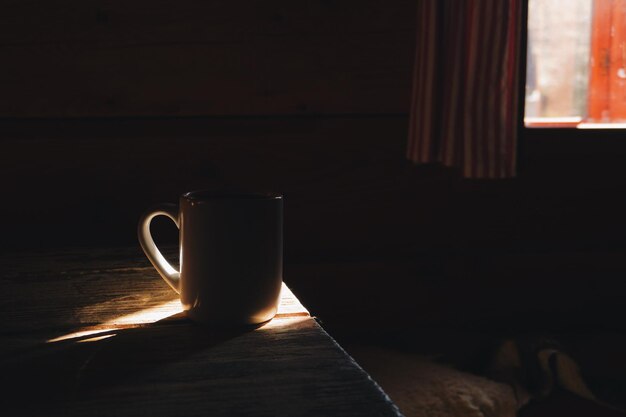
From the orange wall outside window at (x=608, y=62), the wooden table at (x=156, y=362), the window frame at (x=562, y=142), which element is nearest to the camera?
the wooden table at (x=156, y=362)

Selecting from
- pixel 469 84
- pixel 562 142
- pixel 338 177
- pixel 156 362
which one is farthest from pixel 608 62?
pixel 156 362

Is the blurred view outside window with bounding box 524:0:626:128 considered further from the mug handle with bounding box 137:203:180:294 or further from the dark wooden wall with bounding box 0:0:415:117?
the mug handle with bounding box 137:203:180:294

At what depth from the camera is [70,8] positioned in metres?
1.71

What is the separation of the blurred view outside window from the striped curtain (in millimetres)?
521

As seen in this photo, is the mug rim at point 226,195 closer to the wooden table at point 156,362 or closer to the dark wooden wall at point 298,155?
the wooden table at point 156,362

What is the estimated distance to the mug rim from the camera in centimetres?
78

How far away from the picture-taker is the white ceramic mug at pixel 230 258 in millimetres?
741

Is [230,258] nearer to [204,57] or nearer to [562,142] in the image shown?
[204,57]

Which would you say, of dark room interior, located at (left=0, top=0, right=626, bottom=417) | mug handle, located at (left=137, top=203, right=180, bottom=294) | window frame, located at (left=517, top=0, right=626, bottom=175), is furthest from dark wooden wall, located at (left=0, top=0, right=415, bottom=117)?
mug handle, located at (left=137, top=203, right=180, bottom=294)

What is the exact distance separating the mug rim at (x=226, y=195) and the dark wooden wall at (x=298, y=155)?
3.27 ft

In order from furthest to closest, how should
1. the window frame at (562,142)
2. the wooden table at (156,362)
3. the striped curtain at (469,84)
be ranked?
the window frame at (562,142) → the striped curtain at (469,84) → the wooden table at (156,362)

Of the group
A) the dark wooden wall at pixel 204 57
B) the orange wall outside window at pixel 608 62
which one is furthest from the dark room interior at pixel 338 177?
the orange wall outside window at pixel 608 62

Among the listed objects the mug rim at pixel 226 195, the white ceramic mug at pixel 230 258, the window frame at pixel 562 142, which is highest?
the window frame at pixel 562 142

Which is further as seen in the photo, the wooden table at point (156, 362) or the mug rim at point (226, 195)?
the mug rim at point (226, 195)
